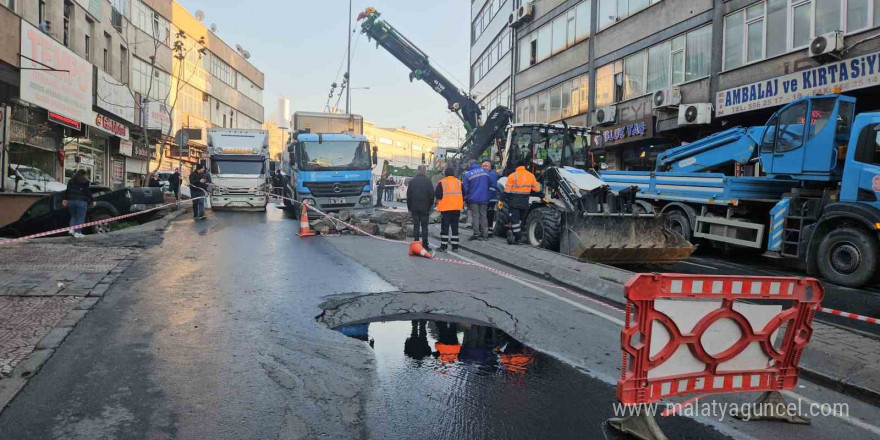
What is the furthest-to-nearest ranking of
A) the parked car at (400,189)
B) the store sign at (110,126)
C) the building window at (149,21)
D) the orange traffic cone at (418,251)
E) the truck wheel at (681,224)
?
the parked car at (400,189) < the building window at (149,21) < the store sign at (110,126) < the truck wheel at (681,224) < the orange traffic cone at (418,251)

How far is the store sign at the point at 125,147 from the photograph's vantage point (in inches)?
1115

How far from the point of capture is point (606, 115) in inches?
912

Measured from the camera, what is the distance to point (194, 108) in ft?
136

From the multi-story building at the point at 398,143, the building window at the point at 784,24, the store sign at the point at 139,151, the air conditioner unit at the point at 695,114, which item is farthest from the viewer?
the multi-story building at the point at 398,143

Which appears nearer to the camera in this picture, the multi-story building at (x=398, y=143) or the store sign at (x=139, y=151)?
the store sign at (x=139, y=151)

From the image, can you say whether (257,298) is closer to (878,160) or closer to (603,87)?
(878,160)

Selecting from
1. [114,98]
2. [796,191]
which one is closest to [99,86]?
[114,98]

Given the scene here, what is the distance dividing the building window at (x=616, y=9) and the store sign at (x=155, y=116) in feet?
74.7

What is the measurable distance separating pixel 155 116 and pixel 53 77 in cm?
1432

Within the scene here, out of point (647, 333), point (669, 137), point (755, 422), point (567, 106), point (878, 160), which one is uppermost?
point (567, 106)

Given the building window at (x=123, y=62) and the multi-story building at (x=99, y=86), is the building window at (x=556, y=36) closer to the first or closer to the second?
the multi-story building at (x=99, y=86)

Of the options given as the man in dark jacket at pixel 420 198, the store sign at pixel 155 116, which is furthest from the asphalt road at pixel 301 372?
the store sign at pixel 155 116

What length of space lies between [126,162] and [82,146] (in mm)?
6668

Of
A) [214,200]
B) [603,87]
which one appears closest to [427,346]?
[214,200]
